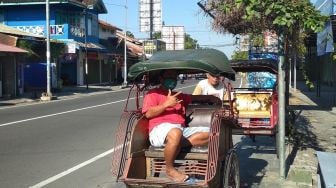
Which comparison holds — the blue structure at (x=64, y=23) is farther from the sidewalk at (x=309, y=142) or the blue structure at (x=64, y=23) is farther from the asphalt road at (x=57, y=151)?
the sidewalk at (x=309, y=142)

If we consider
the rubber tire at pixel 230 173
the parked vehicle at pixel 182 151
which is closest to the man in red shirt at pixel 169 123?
the parked vehicle at pixel 182 151

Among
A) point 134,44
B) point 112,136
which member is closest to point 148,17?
point 134,44

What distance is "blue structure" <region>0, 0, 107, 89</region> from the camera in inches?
1762

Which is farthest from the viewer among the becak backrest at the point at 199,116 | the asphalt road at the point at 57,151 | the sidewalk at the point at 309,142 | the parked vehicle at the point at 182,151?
the sidewalk at the point at 309,142

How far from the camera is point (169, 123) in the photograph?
21.0 feet

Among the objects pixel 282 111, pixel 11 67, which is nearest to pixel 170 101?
pixel 282 111

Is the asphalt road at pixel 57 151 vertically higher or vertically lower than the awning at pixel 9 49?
lower

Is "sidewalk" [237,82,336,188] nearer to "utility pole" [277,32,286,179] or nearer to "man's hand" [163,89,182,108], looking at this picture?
"utility pole" [277,32,286,179]

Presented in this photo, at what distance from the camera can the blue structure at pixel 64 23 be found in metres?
44.8

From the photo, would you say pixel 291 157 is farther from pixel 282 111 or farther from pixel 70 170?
pixel 70 170

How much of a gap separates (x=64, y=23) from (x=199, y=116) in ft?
131

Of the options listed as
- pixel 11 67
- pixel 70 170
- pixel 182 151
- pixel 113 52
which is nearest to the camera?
pixel 182 151

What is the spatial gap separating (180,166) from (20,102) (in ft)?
74.8

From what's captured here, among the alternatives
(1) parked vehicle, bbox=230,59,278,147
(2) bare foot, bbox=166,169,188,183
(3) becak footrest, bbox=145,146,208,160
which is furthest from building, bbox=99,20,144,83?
(2) bare foot, bbox=166,169,188,183
